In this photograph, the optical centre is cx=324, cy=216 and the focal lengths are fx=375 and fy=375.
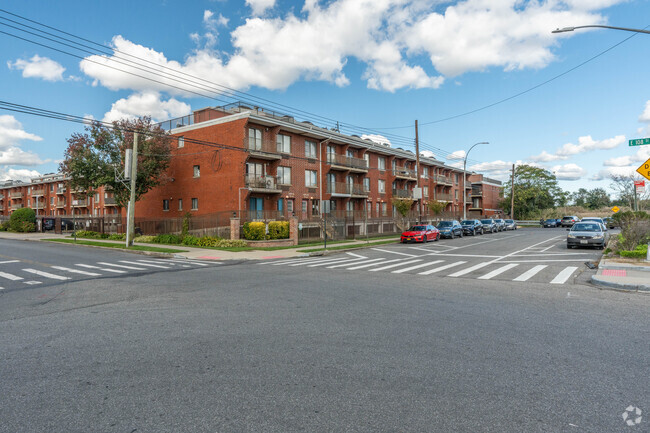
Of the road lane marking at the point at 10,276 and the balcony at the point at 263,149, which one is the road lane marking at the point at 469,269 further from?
the balcony at the point at 263,149

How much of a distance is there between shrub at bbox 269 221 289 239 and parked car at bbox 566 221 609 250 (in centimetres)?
1832

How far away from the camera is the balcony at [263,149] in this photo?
99.6 ft

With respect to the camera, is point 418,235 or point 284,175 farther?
point 284,175

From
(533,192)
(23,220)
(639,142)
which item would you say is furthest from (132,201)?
(533,192)

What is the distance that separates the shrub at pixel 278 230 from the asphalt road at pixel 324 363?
18.0 meters

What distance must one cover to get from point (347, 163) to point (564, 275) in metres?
28.8

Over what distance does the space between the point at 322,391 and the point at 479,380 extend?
5.85 feet

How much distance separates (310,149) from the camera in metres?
36.9

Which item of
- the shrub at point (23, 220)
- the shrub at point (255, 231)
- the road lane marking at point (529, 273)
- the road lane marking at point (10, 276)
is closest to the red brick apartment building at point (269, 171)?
the shrub at point (255, 231)

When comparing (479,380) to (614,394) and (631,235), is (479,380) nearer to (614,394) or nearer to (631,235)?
(614,394)

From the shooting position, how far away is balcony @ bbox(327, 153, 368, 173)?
3831cm

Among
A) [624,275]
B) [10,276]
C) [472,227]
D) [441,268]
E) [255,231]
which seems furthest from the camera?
[472,227]

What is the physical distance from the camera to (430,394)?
3.88 metres

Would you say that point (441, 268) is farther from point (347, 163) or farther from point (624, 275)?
point (347, 163)
